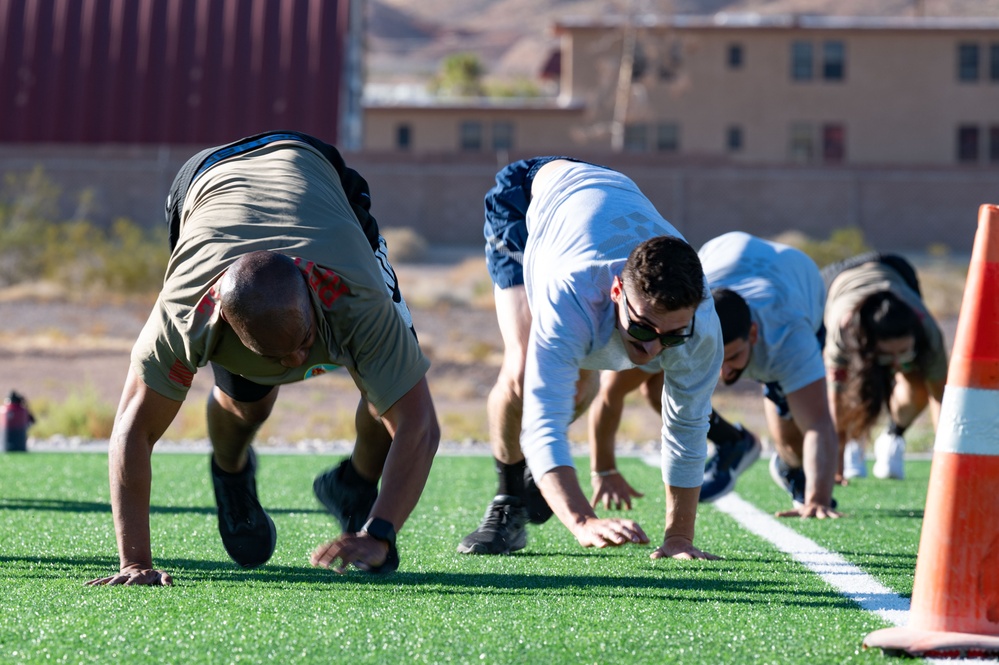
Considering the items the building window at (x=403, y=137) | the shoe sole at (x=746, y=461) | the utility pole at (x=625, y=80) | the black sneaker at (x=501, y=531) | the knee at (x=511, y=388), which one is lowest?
the shoe sole at (x=746, y=461)

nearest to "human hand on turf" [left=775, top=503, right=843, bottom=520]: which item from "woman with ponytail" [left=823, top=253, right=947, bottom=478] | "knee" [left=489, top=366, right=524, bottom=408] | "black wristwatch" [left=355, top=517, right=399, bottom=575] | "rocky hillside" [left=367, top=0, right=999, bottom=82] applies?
"woman with ponytail" [left=823, top=253, right=947, bottom=478]

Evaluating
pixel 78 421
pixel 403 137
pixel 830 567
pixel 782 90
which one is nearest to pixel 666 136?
pixel 782 90

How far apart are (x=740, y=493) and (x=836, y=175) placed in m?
22.8

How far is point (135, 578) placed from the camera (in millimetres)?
4398

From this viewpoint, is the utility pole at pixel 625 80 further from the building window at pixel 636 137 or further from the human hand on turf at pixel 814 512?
the human hand on turf at pixel 814 512

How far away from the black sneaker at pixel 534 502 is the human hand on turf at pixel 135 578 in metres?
1.70

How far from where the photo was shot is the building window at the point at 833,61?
40.4 metres

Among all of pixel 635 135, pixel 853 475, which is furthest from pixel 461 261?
pixel 853 475

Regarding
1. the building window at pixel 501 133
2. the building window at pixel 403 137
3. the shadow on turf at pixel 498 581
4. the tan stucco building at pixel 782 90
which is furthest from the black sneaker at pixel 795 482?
the building window at pixel 403 137

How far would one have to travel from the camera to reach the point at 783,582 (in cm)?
483

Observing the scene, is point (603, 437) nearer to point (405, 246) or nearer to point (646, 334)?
point (646, 334)

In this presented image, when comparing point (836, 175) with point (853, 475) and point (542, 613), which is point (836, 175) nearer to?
point (853, 475)

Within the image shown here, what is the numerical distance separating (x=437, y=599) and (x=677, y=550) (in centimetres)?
120

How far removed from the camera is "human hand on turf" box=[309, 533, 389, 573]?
3959 millimetres
